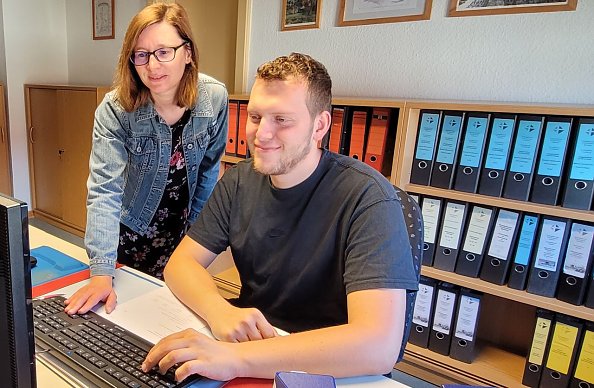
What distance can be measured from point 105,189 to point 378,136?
45.7 inches

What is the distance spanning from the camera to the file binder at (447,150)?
1689mm

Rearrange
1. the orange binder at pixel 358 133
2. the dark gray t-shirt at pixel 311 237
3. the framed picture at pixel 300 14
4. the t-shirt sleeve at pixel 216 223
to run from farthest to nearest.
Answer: the framed picture at pixel 300 14, the orange binder at pixel 358 133, the t-shirt sleeve at pixel 216 223, the dark gray t-shirt at pixel 311 237

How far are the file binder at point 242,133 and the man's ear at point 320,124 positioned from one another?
48.0 inches

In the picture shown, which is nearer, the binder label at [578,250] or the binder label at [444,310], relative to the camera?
the binder label at [578,250]

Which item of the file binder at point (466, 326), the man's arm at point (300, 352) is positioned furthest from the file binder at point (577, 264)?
the man's arm at point (300, 352)

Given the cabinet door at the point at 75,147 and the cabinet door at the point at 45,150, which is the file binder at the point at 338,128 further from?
the cabinet door at the point at 45,150

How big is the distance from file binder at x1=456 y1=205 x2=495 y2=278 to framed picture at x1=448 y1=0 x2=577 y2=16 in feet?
2.65

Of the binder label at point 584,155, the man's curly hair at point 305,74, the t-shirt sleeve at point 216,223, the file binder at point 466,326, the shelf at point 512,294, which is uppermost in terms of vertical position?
the man's curly hair at point 305,74

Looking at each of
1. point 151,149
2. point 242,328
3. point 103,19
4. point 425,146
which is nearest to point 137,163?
point 151,149

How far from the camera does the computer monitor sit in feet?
1.30

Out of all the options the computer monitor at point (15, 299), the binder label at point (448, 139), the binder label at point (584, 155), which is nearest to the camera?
the computer monitor at point (15, 299)

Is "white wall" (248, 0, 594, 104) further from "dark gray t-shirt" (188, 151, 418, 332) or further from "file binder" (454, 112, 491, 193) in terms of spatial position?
"dark gray t-shirt" (188, 151, 418, 332)

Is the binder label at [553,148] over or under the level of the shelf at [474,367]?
over

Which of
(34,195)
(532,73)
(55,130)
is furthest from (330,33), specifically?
(34,195)
